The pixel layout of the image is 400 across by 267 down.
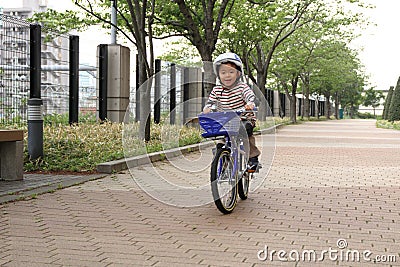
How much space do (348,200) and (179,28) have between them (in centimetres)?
1326

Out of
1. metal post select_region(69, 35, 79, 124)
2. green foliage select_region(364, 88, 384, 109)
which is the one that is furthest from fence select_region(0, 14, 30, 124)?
green foliage select_region(364, 88, 384, 109)

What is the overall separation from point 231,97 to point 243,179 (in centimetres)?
114

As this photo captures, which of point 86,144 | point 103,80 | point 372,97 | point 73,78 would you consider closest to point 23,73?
point 86,144

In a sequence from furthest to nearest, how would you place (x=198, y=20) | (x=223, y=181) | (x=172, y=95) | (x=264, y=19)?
(x=264, y=19) < (x=198, y=20) < (x=172, y=95) < (x=223, y=181)

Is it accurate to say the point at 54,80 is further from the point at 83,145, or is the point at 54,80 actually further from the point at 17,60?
the point at 83,145

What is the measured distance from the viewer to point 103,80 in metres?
17.7

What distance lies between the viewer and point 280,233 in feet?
18.6

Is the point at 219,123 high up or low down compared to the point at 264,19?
down

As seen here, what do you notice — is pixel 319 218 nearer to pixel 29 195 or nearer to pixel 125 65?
pixel 29 195

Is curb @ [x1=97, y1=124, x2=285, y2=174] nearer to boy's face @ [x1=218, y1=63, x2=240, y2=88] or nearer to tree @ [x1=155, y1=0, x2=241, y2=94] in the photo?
boy's face @ [x1=218, y1=63, x2=240, y2=88]

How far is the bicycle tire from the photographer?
712 cm

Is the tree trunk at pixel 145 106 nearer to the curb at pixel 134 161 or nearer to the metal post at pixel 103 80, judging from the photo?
the curb at pixel 134 161

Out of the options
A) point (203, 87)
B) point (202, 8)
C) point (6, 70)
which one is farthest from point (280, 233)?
point (202, 8)

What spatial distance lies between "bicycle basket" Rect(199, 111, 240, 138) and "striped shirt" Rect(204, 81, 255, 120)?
29cm
